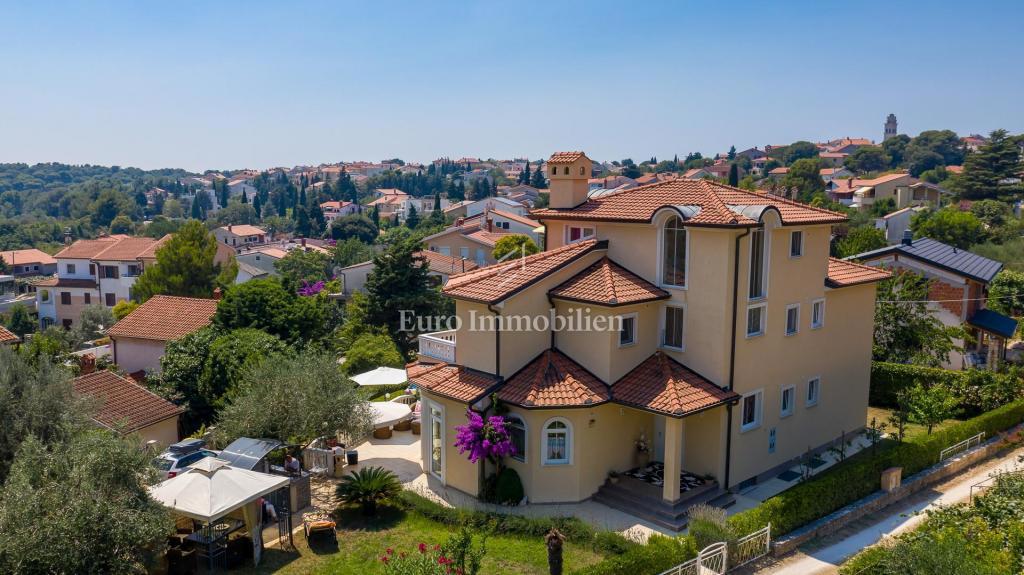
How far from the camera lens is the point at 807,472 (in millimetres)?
22750

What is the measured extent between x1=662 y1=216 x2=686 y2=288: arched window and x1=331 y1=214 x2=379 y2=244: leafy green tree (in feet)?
331

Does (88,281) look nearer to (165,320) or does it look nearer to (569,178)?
(165,320)

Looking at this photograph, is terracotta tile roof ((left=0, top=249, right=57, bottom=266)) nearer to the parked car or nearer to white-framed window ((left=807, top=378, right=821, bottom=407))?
the parked car

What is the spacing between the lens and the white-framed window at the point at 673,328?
21.8m

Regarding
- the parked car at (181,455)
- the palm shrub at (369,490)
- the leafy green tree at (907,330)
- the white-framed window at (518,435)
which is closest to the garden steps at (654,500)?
the white-framed window at (518,435)

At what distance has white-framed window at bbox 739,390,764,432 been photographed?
71.2 feet

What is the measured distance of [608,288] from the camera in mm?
21141

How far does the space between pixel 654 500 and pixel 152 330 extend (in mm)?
29819

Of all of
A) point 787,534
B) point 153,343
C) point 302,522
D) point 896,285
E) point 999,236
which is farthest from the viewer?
point 999,236

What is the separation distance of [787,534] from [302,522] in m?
13.0

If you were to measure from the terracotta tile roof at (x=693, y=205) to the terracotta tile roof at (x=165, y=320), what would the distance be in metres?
23.2

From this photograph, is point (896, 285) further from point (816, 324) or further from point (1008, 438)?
point (816, 324)

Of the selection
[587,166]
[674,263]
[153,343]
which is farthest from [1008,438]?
[153,343]

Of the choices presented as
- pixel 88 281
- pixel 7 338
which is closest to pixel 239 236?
pixel 88 281
